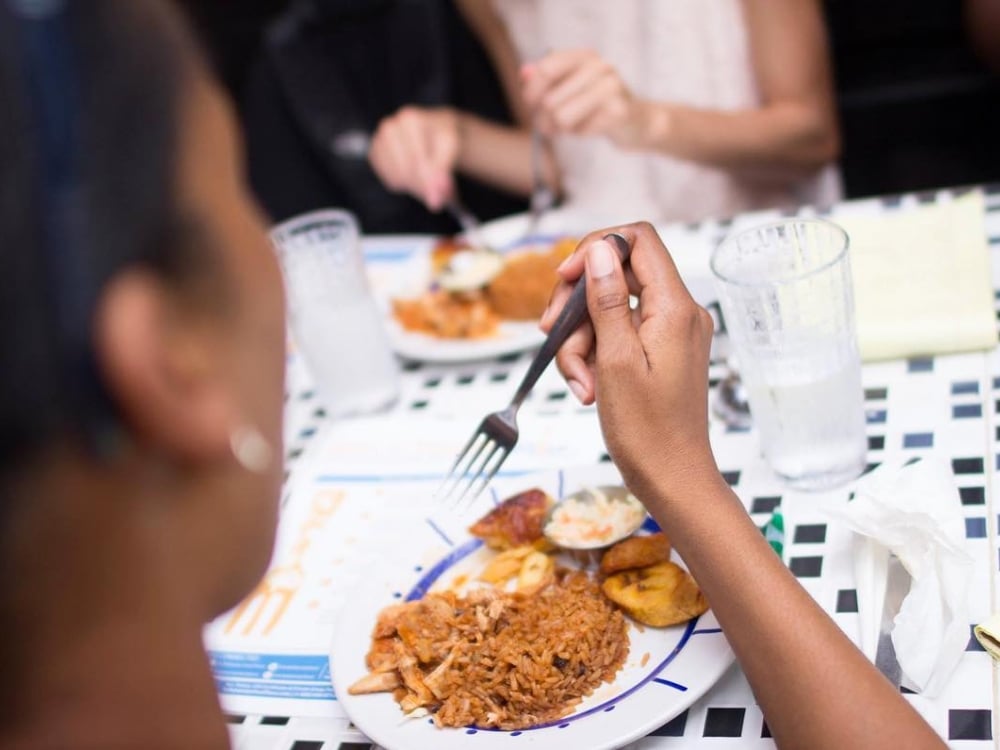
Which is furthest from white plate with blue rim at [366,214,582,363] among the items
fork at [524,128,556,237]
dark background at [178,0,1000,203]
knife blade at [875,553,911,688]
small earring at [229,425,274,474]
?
dark background at [178,0,1000,203]

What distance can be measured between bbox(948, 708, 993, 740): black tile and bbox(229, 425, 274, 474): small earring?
566mm

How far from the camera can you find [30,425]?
0.47m

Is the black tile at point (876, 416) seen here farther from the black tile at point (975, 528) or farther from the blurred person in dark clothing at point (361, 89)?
the blurred person in dark clothing at point (361, 89)

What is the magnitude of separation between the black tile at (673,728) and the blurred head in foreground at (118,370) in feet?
1.42

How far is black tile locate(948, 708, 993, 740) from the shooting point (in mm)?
819

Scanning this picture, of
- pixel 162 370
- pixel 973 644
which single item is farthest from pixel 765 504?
pixel 162 370

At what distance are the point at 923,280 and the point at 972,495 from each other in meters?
0.44

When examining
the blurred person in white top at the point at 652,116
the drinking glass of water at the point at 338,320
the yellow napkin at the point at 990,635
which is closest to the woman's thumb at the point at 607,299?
the yellow napkin at the point at 990,635

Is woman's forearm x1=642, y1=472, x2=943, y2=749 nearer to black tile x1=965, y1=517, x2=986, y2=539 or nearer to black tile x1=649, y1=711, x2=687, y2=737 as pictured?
black tile x1=649, y1=711, x2=687, y2=737

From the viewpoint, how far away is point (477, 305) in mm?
1712

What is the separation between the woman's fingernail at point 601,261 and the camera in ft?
3.18

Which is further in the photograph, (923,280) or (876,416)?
(923,280)

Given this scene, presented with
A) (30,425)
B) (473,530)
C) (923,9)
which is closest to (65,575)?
(30,425)

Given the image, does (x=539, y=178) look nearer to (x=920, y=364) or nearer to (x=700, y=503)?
(x=920, y=364)
